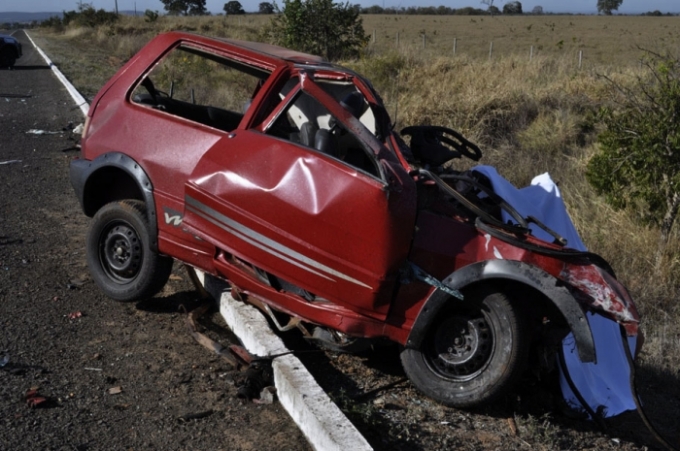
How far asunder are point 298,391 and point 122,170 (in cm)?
230

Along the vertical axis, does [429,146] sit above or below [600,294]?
above

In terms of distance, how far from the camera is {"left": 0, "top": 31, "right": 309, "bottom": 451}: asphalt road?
13.2 feet

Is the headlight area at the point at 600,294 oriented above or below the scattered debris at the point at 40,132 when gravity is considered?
above

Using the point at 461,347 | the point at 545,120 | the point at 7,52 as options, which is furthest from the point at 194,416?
the point at 7,52

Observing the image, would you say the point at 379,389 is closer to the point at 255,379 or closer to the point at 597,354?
the point at 255,379

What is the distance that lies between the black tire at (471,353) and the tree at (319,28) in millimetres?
18752

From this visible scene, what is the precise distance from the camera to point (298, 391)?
4.21 m

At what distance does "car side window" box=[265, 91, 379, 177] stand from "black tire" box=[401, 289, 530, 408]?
948mm

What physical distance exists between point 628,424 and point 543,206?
1.43 meters

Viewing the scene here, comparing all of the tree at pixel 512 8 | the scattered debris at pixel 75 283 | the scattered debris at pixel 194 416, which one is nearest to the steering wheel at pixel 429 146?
the scattered debris at pixel 194 416

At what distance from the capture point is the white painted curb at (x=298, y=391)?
379cm

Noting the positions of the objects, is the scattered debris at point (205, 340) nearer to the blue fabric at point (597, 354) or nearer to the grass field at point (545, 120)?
the blue fabric at point (597, 354)

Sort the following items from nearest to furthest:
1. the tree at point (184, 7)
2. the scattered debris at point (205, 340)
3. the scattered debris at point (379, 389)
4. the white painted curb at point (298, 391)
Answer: the white painted curb at point (298, 391), the scattered debris at point (379, 389), the scattered debris at point (205, 340), the tree at point (184, 7)

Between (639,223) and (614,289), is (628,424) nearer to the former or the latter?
(614,289)
